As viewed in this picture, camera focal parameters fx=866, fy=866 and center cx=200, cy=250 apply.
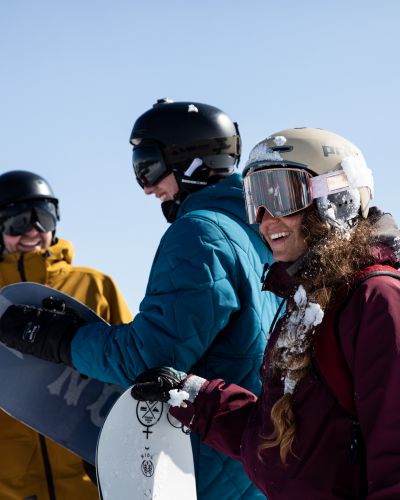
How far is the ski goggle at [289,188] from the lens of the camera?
289 centimetres

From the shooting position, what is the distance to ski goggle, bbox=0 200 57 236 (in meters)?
5.84

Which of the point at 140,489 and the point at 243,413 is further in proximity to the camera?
the point at 140,489

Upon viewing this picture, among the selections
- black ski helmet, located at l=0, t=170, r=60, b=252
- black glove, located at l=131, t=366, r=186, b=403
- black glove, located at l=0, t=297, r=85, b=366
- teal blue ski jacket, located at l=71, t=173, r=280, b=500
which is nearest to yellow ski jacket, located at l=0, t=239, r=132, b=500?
black ski helmet, located at l=0, t=170, r=60, b=252

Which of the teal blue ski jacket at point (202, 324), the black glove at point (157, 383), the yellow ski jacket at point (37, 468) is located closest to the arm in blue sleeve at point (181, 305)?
the teal blue ski jacket at point (202, 324)

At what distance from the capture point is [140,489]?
369 centimetres

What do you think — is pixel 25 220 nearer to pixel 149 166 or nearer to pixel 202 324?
pixel 149 166

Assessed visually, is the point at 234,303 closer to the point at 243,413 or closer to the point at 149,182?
the point at 243,413

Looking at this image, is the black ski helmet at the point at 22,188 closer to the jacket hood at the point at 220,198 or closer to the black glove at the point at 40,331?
the black glove at the point at 40,331

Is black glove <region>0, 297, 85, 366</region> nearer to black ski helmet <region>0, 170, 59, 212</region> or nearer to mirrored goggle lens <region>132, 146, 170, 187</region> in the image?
mirrored goggle lens <region>132, 146, 170, 187</region>

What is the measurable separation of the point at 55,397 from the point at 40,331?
0.69m

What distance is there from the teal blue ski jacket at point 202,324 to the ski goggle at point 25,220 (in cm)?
197

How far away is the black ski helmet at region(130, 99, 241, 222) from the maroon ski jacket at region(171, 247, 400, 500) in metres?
1.60

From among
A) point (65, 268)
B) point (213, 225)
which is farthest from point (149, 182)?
point (65, 268)

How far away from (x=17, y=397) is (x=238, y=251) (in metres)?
1.69
